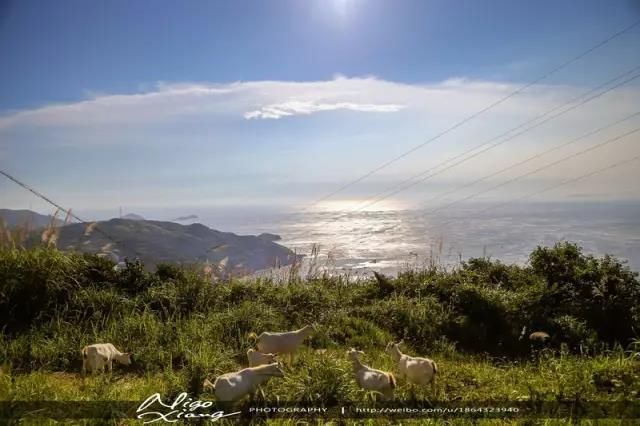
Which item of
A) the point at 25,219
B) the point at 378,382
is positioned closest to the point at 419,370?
the point at 378,382

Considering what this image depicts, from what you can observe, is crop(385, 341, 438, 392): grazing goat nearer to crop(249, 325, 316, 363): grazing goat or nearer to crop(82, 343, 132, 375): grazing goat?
crop(249, 325, 316, 363): grazing goat

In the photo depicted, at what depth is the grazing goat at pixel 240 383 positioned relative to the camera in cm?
346

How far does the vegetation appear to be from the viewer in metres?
4.03

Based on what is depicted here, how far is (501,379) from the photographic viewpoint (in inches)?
177

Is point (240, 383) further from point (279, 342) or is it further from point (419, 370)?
point (419, 370)

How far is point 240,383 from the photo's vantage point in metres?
3.50

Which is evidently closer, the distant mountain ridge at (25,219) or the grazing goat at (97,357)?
the grazing goat at (97,357)

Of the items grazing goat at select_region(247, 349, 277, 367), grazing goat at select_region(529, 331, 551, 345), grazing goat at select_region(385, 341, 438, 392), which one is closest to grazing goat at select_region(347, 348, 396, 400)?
grazing goat at select_region(385, 341, 438, 392)

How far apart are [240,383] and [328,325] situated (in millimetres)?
3169

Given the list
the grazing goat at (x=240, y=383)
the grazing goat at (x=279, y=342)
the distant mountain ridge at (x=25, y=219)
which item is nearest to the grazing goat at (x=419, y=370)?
the grazing goat at (x=279, y=342)

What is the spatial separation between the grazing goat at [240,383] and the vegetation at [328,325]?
26 cm

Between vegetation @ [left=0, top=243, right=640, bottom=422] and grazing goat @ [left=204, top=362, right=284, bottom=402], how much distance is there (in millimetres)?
264

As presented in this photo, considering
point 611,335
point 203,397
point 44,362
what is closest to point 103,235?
point 44,362

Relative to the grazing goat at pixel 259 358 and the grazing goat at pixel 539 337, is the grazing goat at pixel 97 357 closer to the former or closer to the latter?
the grazing goat at pixel 259 358
